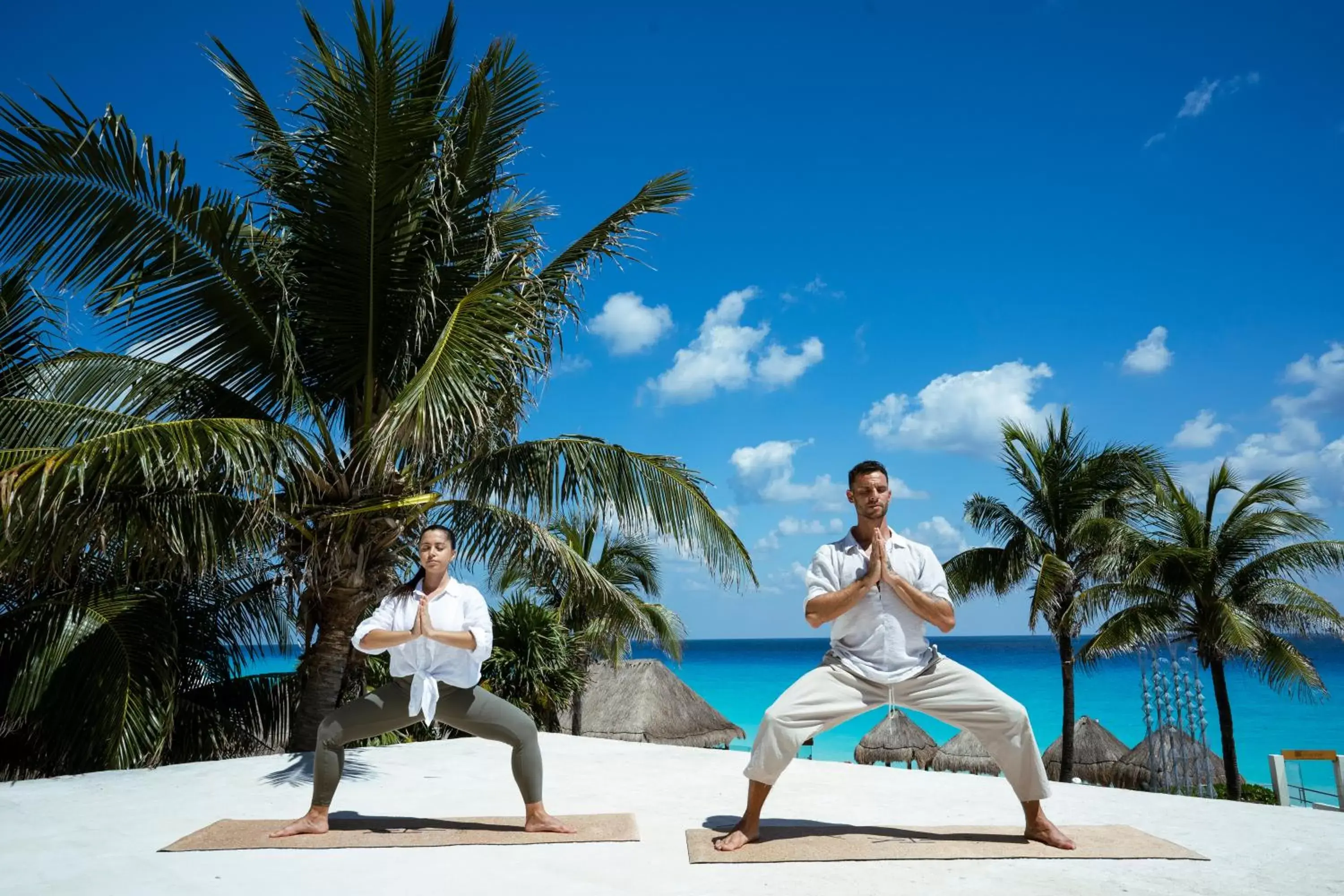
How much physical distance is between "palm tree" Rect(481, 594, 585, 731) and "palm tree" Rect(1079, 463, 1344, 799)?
8991mm

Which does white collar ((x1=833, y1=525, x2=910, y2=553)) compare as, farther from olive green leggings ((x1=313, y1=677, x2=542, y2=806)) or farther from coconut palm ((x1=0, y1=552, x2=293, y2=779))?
coconut palm ((x1=0, y1=552, x2=293, y2=779))

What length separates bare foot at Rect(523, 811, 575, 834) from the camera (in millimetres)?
4465

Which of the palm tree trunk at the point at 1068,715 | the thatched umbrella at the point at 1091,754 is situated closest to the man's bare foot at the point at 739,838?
the palm tree trunk at the point at 1068,715

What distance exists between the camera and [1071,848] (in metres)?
4.07

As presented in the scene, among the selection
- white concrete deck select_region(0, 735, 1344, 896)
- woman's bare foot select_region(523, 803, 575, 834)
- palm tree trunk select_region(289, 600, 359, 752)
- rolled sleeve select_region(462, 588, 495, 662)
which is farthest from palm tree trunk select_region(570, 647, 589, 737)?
rolled sleeve select_region(462, 588, 495, 662)

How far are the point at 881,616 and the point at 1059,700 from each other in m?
64.7

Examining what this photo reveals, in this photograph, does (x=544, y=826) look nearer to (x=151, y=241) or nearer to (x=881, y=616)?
(x=881, y=616)

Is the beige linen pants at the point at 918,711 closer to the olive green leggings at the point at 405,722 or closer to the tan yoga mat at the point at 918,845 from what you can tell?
the tan yoga mat at the point at 918,845

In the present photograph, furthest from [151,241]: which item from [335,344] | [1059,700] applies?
[1059,700]

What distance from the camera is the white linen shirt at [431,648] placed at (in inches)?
170

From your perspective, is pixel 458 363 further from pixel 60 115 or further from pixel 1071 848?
pixel 1071 848

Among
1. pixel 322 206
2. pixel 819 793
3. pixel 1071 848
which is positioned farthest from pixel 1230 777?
pixel 322 206

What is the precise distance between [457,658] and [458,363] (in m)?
2.64

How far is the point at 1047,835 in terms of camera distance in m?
4.16
